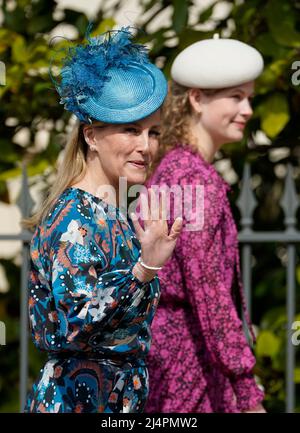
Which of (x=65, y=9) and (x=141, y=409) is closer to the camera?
(x=141, y=409)

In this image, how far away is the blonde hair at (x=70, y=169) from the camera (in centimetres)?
279

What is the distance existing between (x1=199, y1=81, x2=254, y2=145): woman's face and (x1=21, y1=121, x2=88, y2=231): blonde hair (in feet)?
2.48

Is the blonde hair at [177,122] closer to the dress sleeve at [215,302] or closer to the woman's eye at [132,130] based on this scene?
the dress sleeve at [215,302]

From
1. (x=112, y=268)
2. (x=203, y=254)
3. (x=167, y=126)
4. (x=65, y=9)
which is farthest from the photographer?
(x=65, y=9)

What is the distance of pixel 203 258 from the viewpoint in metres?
3.26

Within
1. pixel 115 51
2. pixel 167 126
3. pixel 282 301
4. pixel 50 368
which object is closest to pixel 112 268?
pixel 50 368

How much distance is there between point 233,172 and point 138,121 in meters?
2.04

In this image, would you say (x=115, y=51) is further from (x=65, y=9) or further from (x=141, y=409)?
(x=65, y=9)

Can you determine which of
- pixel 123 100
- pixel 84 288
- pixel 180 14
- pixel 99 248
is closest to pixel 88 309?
pixel 84 288

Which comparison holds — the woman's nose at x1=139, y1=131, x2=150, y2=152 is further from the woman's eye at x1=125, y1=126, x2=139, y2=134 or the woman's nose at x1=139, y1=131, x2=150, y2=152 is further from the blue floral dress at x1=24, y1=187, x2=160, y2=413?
the blue floral dress at x1=24, y1=187, x2=160, y2=413

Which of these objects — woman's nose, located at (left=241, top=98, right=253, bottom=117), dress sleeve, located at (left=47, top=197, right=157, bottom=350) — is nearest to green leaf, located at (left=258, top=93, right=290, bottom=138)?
woman's nose, located at (left=241, top=98, right=253, bottom=117)

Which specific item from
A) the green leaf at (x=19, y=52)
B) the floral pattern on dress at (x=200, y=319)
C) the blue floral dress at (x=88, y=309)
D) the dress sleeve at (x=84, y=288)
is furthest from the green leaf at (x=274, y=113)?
the dress sleeve at (x=84, y=288)

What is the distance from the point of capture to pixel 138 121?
2.82 metres

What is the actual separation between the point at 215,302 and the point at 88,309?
78 centimetres
